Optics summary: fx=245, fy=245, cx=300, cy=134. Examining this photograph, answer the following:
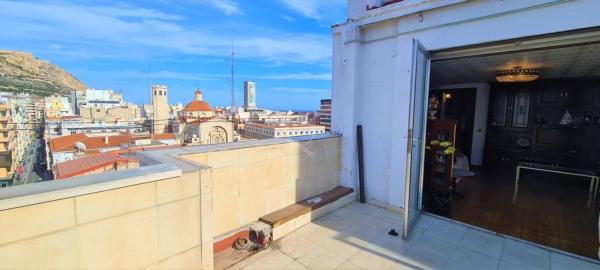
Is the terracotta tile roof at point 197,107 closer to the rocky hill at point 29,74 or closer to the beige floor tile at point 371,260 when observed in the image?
the rocky hill at point 29,74

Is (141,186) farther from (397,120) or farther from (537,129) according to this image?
(537,129)

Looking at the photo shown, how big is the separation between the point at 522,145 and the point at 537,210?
3.65 m

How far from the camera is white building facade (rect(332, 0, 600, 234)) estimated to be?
2.37 m

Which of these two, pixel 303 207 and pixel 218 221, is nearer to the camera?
pixel 218 221

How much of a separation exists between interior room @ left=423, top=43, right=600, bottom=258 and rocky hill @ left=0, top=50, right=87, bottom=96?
76293mm

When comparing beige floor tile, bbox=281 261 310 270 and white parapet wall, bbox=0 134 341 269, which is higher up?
white parapet wall, bbox=0 134 341 269

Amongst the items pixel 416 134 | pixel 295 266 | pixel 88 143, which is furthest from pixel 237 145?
pixel 88 143

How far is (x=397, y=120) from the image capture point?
131 inches

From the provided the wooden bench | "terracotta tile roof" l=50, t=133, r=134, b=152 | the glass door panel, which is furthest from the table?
"terracotta tile roof" l=50, t=133, r=134, b=152

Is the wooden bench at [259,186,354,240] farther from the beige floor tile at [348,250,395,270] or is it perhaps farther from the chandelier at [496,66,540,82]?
the chandelier at [496,66,540,82]

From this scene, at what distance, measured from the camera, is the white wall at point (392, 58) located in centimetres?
244

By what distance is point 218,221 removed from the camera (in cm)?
238

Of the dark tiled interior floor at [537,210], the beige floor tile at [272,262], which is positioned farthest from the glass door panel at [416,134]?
the beige floor tile at [272,262]

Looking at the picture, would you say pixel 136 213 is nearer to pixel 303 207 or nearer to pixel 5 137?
pixel 303 207
